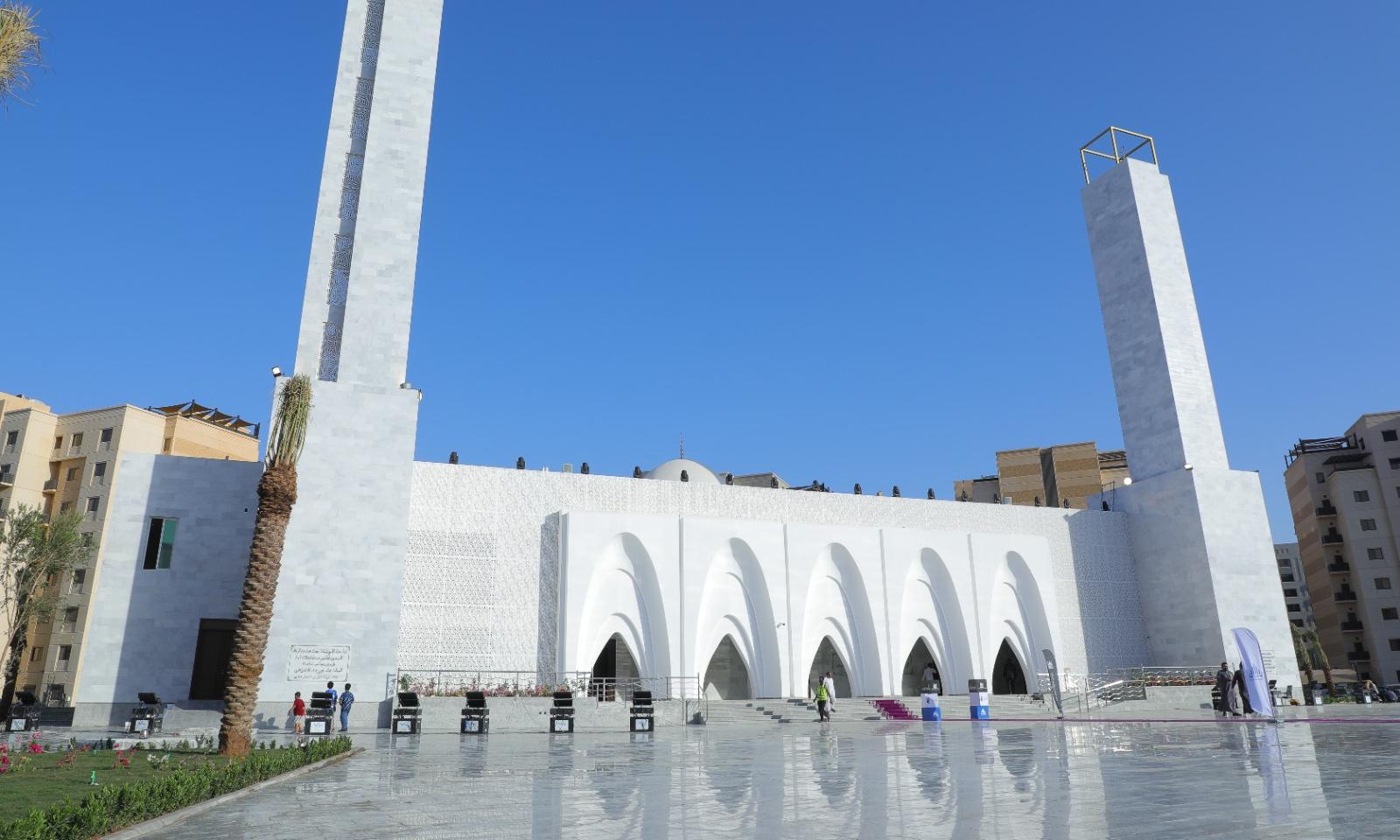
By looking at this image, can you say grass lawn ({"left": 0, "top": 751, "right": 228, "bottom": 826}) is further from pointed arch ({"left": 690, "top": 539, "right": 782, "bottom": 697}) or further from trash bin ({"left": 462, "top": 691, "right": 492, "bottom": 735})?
pointed arch ({"left": 690, "top": 539, "right": 782, "bottom": 697})

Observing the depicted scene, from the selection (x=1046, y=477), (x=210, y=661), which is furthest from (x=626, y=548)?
(x=1046, y=477)

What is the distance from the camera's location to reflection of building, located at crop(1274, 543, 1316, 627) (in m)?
85.6

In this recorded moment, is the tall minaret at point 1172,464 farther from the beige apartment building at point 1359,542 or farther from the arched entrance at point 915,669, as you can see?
the beige apartment building at point 1359,542

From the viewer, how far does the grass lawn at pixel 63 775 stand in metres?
8.10

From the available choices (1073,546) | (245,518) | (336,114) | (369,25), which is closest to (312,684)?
(245,518)

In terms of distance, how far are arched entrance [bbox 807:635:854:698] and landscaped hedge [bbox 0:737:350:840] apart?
79.5 feet

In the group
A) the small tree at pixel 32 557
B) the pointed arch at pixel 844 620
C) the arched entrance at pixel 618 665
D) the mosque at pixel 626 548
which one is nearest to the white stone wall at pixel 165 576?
the mosque at pixel 626 548

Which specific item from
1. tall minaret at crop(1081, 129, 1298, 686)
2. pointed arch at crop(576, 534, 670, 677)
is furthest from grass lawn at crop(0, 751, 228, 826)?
tall minaret at crop(1081, 129, 1298, 686)

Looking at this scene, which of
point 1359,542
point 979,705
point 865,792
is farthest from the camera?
point 1359,542

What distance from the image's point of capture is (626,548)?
2853 centimetres

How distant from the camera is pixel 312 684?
2217cm

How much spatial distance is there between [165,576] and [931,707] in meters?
19.9

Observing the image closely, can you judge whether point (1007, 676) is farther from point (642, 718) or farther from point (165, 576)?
point (165, 576)

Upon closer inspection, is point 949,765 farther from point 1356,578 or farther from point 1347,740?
point 1356,578
